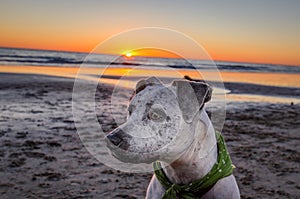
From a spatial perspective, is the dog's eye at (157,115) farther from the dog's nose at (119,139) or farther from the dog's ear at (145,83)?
the dog's ear at (145,83)

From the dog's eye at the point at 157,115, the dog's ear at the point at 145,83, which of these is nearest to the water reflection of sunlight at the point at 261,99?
the dog's ear at the point at 145,83

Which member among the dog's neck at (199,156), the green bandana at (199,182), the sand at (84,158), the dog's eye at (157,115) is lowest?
the sand at (84,158)

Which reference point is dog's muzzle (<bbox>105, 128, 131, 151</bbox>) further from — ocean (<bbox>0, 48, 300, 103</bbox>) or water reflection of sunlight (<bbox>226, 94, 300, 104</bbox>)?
water reflection of sunlight (<bbox>226, 94, 300, 104</bbox>)

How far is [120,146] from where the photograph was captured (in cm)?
285

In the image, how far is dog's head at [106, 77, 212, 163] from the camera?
289 cm

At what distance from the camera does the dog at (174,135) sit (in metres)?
2.92

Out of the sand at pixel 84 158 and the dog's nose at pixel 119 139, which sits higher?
the dog's nose at pixel 119 139

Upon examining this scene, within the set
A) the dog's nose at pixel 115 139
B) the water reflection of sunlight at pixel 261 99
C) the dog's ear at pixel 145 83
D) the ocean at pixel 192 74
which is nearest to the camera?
the dog's nose at pixel 115 139

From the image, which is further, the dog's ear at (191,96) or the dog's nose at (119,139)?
the dog's ear at (191,96)

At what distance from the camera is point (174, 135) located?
9.75ft

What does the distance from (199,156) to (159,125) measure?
0.56 metres

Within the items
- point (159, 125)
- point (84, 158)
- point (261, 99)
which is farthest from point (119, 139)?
point (261, 99)

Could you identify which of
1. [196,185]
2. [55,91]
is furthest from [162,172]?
Answer: [55,91]

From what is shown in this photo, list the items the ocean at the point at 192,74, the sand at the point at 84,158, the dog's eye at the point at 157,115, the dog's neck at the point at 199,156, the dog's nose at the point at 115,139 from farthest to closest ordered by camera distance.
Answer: the sand at the point at 84,158 → the ocean at the point at 192,74 → the dog's neck at the point at 199,156 → the dog's eye at the point at 157,115 → the dog's nose at the point at 115,139
